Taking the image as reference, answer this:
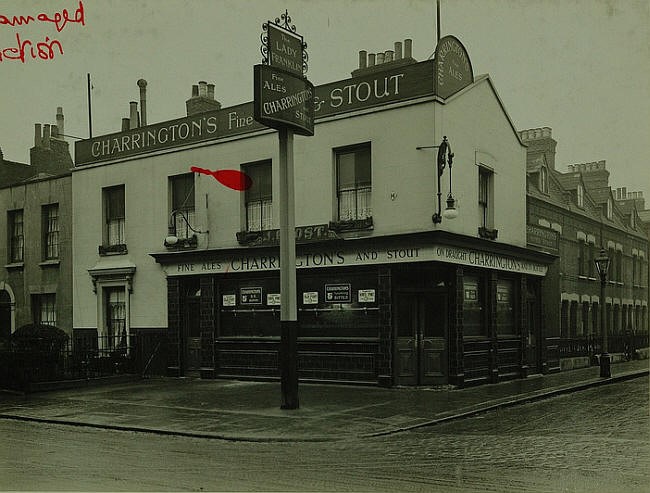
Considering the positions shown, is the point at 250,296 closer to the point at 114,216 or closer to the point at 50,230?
the point at 114,216

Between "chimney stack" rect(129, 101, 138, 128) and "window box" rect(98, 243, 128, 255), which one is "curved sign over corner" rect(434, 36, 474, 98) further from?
"chimney stack" rect(129, 101, 138, 128)

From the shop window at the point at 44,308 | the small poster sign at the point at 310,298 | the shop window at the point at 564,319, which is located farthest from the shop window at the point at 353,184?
the shop window at the point at 564,319

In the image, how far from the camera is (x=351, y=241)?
18.6 metres

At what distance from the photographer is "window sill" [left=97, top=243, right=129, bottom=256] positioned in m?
23.8

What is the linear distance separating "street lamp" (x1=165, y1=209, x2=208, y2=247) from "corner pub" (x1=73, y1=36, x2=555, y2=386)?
0.32ft

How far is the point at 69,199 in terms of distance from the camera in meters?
25.5

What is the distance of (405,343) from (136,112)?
13857 millimetres

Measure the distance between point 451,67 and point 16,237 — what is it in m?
17.3

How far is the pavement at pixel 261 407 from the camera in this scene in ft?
41.0

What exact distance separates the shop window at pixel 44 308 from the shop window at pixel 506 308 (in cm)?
1497

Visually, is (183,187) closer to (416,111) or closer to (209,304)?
(209,304)

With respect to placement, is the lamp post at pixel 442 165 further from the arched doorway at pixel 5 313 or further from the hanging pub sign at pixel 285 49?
the arched doorway at pixel 5 313

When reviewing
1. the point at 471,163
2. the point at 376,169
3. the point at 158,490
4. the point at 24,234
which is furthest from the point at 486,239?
the point at 24,234

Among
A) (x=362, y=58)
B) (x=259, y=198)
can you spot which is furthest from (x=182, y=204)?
(x=362, y=58)
